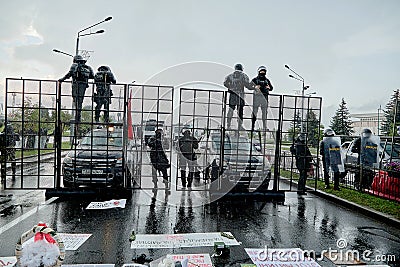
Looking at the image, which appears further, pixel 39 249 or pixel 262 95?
pixel 262 95

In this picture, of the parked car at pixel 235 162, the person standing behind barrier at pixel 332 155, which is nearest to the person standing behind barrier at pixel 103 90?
the parked car at pixel 235 162

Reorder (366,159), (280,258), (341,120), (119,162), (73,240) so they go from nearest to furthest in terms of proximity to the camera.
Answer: (280,258)
(73,240)
(119,162)
(366,159)
(341,120)

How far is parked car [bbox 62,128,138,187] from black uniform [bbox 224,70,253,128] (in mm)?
3046

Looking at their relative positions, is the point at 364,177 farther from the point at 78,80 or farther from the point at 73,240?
the point at 78,80

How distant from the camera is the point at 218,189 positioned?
29.0 ft

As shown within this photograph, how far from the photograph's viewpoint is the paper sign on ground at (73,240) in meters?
5.08

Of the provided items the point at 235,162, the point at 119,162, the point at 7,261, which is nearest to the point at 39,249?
the point at 7,261

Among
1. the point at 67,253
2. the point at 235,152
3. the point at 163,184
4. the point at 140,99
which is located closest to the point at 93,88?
the point at 140,99

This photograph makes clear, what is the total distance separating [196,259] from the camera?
4.75m

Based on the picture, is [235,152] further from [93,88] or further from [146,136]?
[93,88]

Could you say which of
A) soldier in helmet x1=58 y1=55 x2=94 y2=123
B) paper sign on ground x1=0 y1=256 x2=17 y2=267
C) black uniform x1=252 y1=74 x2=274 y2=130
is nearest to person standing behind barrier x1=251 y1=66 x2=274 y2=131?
black uniform x1=252 y1=74 x2=274 y2=130

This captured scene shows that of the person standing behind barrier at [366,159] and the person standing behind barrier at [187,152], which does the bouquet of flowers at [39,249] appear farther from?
the person standing behind barrier at [366,159]

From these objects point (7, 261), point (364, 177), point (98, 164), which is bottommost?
point (7, 261)

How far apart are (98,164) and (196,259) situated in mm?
4738
